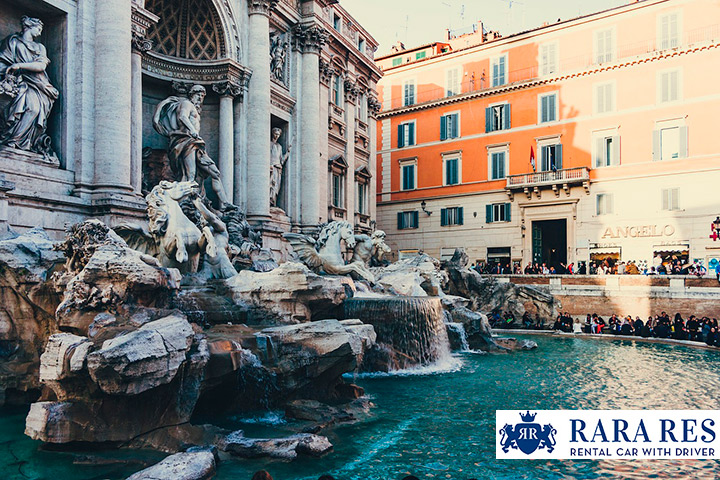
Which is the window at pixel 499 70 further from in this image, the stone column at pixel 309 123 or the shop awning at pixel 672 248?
the stone column at pixel 309 123

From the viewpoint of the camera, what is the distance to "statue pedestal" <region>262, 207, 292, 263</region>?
17.1 m

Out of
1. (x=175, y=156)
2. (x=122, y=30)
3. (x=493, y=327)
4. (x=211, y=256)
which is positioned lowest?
(x=493, y=327)

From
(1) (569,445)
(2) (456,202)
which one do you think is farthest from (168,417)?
(2) (456,202)

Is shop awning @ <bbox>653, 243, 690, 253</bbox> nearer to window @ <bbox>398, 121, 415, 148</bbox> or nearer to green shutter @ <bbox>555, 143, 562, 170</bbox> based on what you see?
green shutter @ <bbox>555, 143, 562, 170</bbox>

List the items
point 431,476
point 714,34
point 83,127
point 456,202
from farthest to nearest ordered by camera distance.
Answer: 1. point 456,202
2. point 714,34
3. point 83,127
4. point 431,476

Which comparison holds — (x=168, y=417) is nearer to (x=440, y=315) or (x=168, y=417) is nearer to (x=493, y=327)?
(x=440, y=315)

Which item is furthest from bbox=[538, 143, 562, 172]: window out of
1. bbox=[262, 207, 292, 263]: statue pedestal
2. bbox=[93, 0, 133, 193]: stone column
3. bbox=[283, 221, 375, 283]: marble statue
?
bbox=[93, 0, 133, 193]: stone column


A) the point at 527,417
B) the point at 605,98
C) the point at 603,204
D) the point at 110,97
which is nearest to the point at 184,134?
the point at 110,97

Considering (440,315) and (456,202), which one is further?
(456,202)

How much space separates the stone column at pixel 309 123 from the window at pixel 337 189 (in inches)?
119

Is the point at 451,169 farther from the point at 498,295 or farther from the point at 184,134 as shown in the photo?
the point at 184,134

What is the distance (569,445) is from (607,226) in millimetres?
20945

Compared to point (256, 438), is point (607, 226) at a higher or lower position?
higher

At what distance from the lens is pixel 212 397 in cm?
738
